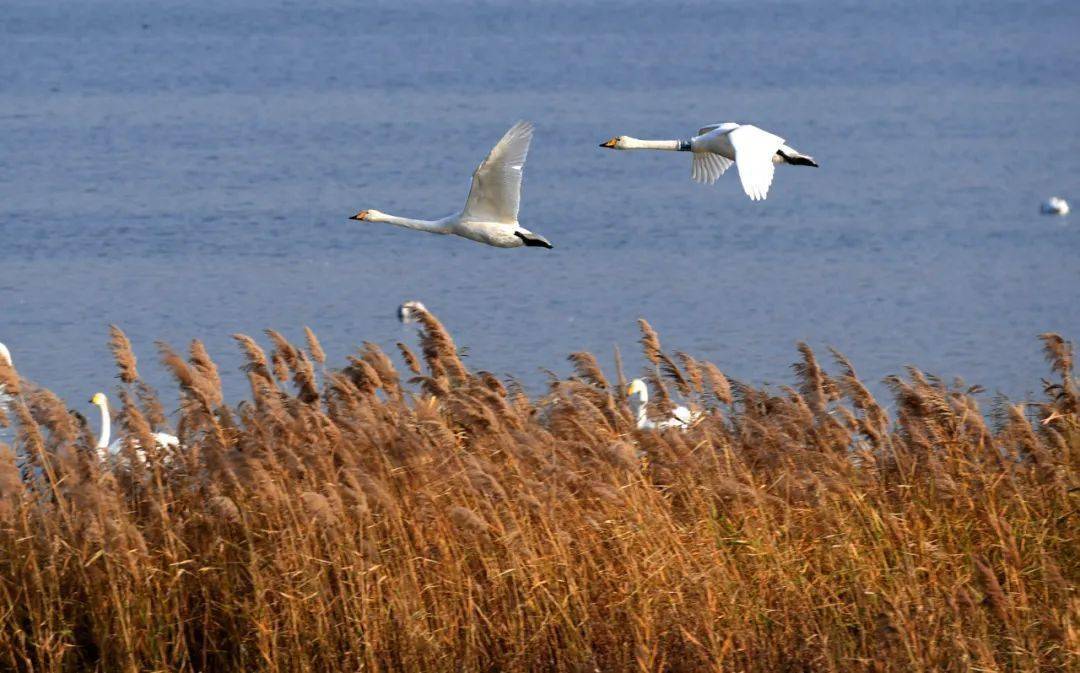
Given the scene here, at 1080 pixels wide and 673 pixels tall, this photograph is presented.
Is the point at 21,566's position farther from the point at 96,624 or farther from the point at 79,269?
the point at 79,269

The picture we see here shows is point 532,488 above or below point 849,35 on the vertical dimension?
below

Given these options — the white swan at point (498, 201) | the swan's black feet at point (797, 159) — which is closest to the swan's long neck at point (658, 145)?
the swan's black feet at point (797, 159)

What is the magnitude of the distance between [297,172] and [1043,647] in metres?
19.2

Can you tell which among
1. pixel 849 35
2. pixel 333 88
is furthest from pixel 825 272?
pixel 849 35

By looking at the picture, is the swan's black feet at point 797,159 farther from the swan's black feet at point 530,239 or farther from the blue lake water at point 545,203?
the blue lake water at point 545,203

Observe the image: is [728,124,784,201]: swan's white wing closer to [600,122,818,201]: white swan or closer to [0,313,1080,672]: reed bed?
[600,122,818,201]: white swan

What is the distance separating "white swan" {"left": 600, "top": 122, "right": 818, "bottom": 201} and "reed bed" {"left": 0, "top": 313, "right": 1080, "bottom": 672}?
1493 millimetres

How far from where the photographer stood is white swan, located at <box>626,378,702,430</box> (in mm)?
6492

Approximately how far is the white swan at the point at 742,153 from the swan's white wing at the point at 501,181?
979 mm

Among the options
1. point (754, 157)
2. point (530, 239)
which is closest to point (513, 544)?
point (754, 157)

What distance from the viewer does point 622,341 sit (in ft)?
43.6

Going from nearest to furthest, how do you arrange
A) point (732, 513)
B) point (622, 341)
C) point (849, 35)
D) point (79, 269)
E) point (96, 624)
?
1. point (96, 624)
2. point (732, 513)
3. point (622, 341)
4. point (79, 269)
5. point (849, 35)

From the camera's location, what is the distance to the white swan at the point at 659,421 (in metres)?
6.49

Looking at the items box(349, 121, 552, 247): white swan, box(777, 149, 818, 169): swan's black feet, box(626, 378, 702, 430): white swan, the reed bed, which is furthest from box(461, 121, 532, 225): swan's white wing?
the reed bed
